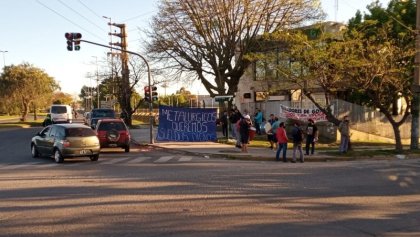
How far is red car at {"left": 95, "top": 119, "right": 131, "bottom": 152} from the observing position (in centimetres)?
2397

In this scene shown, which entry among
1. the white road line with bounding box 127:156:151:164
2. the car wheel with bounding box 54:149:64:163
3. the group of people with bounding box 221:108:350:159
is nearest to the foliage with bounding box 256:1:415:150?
the group of people with bounding box 221:108:350:159

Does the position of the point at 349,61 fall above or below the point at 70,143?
above

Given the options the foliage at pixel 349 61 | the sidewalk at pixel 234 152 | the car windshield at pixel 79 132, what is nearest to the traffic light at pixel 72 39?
the sidewalk at pixel 234 152

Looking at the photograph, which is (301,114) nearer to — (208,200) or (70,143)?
(70,143)

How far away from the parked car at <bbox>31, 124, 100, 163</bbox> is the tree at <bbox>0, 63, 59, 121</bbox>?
5144cm

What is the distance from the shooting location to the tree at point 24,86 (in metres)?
69.6

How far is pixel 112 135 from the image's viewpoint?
947 inches

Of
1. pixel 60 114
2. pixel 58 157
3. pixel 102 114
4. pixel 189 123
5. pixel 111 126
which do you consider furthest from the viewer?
pixel 60 114

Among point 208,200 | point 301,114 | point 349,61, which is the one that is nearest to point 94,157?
point 208,200

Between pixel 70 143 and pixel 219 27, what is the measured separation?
20229mm

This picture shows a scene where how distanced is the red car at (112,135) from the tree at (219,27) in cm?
1460

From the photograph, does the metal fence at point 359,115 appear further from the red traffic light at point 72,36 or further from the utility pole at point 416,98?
the red traffic light at point 72,36

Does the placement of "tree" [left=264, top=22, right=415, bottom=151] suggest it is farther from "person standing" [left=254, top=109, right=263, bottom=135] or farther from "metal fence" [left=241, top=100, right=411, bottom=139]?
"person standing" [left=254, top=109, right=263, bottom=135]

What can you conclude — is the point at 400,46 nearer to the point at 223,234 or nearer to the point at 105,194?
the point at 105,194
